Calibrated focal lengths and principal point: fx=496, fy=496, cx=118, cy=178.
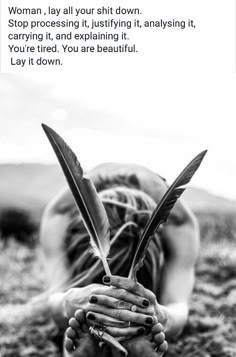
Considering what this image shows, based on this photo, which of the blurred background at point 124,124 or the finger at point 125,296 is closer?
the finger at point 125,296

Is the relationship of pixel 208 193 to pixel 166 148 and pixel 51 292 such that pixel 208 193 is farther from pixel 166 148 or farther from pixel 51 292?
pixel 51 292

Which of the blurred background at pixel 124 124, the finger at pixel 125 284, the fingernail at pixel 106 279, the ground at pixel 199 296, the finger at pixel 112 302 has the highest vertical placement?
the blurred background at pixel 124 124

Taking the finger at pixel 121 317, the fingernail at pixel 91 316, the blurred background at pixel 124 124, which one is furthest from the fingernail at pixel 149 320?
the blurred background at pixel 124 124

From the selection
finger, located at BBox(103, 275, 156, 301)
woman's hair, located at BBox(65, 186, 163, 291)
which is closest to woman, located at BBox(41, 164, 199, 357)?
woman's hair, located at BBox(65, 186, 163, 291)

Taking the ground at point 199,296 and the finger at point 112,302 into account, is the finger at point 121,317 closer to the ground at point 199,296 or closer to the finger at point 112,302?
the finger at point 112,302

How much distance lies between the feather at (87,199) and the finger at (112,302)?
7cm

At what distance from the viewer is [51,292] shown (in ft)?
3.87

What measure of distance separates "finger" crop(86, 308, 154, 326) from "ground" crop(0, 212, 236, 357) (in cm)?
26

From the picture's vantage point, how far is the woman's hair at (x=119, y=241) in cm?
114

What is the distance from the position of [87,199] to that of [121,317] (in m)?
0.24

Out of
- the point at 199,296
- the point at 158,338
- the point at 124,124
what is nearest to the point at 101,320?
the point at 158,338

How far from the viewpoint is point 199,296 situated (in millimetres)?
1212

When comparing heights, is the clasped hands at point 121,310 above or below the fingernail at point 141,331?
above

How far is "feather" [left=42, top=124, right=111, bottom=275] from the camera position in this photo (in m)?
0.98
